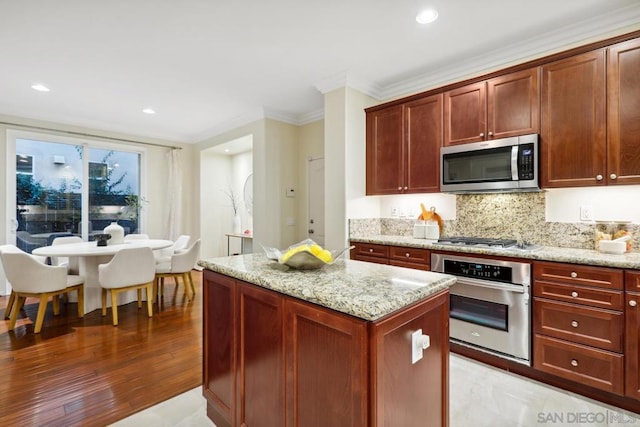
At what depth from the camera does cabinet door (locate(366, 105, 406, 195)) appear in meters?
3.36

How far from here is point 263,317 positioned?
4.60 feet

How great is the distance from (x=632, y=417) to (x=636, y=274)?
875 millimetres

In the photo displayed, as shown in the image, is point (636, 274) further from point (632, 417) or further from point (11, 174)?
point (11, 174)

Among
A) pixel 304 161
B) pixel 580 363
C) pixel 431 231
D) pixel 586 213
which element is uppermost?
pixel 304 161

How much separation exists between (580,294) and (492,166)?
1169 millimetres

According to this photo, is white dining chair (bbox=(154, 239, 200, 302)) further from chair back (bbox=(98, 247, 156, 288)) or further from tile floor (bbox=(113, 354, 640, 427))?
tile floor (bbox=(113, 354, 640, 427))

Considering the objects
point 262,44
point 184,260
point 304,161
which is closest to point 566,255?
point 262,44

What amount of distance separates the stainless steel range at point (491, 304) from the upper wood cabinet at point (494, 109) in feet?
3.72

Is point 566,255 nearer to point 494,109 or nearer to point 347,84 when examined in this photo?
point 494,109

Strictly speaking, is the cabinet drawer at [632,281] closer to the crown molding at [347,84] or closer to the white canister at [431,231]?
the white canister at [431,231]

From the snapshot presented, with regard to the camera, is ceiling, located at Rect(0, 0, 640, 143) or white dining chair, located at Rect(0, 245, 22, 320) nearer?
ceiling, located at Rect(0, 0, 640, 143)

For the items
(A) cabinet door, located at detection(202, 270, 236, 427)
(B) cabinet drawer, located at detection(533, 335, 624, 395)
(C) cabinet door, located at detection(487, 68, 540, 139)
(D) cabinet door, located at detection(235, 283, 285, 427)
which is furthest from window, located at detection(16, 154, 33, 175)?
(B) cabinet drawer, located at detection(533, 335, 624, 395)

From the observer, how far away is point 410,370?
1.18 meters

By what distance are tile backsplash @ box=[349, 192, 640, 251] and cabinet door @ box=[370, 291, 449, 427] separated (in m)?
1.89
